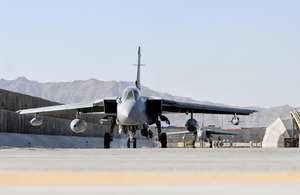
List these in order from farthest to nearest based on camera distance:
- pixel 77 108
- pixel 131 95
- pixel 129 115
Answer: pixel 77 108 → pixel 131 95 → pixel 129 115

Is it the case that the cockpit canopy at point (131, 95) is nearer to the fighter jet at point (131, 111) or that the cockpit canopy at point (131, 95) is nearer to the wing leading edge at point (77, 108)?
the fighter jet at point (131, 111)

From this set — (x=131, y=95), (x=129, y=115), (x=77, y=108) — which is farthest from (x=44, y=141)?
(x=129, y=115)

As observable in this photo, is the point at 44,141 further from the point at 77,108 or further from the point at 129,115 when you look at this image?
the point at 129,115

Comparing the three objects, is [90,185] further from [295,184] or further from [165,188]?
[295,184]

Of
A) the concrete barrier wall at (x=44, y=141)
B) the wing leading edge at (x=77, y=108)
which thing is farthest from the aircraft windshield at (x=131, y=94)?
the concrete barrier wall at (x=44, y=141)

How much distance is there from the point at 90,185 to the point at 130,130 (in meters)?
23.4

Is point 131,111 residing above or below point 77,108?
below

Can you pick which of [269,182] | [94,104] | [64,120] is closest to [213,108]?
[94,104]

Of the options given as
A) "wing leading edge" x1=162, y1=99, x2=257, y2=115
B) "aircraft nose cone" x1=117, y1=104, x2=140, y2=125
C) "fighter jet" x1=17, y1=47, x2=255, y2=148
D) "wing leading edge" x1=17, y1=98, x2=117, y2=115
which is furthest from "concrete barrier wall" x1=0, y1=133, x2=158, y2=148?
"aircraft nose cone" x1=117, y1=104, x2=140, y2=125

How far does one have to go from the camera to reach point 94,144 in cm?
6238

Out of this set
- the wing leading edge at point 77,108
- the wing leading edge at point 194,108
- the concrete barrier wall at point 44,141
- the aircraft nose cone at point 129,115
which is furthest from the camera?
the concrete barrier wall at point 44,141

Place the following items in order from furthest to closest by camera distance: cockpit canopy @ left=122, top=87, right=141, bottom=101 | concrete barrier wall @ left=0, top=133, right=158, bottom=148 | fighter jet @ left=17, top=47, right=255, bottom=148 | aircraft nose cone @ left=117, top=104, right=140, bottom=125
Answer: concrete barrier wall @ left=0, top=133, right=158, bottom=148, cockpit canopy @ left=122, top=87, right=141, bottom=101, fighter jet @ left=17, top=47, right=255, bottom=148, aircraft nose cone @ left=117, top=104, right=140, bottom=125

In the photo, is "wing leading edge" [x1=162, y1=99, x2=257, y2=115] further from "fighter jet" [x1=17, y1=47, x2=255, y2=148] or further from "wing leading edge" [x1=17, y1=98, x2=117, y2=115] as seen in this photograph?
"wing leading edge" [x1=17, y1=98, x2=117, y2=115]

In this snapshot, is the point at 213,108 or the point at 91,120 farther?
the point at 91,120
